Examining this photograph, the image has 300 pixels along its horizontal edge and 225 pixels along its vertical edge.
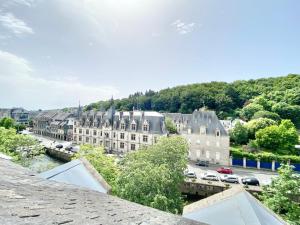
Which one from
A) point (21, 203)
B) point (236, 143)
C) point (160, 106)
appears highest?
point (160, 106)

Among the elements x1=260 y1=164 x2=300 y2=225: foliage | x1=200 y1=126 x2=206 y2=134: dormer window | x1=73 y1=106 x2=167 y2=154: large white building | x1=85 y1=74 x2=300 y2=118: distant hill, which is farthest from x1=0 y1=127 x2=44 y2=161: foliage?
x1=85 y1=74 x2=300 y2=118: distant hill

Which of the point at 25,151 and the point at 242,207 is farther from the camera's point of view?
the point at 25,151

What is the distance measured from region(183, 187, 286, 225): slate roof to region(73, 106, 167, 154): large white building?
32.4 metres

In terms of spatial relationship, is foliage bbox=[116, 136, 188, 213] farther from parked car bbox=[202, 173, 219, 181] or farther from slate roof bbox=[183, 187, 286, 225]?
parked car bbox=[202, 173, 219, 181]

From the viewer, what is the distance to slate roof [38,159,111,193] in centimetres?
1112

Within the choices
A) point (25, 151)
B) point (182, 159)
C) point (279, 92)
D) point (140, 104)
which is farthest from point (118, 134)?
point (140, 104)

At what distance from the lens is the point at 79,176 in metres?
11.8

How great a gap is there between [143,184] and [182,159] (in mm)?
6027

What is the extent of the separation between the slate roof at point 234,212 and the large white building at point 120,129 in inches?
1275

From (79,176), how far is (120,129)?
35728 millimetres

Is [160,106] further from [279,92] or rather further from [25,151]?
[25,151]

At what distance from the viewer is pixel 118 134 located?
1887 inches

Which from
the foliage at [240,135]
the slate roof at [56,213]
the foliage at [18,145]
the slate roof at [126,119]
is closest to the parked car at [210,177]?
the slate roof at [126,119]

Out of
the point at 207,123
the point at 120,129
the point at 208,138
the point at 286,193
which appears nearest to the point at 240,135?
the point at 208,138
